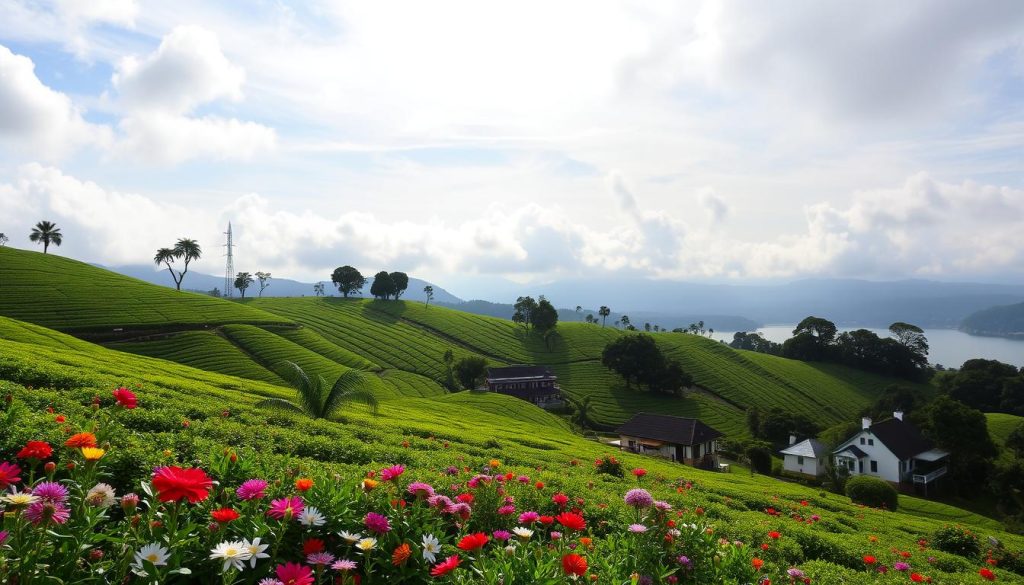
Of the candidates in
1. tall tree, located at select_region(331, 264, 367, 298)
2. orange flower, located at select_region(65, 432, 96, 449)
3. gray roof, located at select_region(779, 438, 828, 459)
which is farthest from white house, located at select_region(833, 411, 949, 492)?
tall tree, located at select_region(331, 264, 367, 298)

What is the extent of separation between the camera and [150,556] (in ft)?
10.3

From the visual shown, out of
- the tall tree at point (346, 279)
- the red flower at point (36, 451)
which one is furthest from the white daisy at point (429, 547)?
the tall tree at point (346, 279)

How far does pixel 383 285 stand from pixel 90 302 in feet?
201

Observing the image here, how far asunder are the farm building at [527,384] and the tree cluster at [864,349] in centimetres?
7078

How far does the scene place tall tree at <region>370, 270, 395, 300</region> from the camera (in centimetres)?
12131

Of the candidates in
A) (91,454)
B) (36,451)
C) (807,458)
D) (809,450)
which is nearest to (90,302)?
(36,451)

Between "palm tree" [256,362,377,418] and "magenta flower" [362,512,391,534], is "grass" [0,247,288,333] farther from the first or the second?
"magenta flower" [362,512,391,534]

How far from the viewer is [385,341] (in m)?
89.7

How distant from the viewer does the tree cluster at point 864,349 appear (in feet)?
371

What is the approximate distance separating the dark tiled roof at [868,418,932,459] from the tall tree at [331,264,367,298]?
352 ft

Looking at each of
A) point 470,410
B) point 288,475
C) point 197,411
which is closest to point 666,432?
point 470,410

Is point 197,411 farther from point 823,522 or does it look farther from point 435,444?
point 823,522

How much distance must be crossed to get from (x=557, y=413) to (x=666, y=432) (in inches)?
914

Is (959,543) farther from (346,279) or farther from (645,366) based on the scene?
(346,279)
